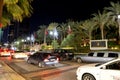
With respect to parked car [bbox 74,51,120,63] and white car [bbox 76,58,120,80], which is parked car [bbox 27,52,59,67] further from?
white car [bbox 76,58,120,80]

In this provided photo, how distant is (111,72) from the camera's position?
32.3 feet

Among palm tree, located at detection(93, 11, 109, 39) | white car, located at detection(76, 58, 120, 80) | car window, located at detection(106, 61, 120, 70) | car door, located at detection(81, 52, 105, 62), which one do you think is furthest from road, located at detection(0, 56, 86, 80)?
palm tree, located at detection(93, 11, 109, 39)

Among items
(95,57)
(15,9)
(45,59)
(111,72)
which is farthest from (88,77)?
(95,57)

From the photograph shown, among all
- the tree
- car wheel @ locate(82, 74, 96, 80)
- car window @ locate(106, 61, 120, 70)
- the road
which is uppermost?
the tree

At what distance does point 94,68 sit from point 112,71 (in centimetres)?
104

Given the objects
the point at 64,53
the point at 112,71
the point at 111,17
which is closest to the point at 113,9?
the point at 111,17

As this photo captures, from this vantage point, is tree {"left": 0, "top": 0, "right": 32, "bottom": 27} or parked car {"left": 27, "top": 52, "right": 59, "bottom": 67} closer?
tree {"left": 0, "top": 0, "right": 32, "bottom": 27}

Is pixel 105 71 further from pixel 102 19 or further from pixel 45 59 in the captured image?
pixel 102 19

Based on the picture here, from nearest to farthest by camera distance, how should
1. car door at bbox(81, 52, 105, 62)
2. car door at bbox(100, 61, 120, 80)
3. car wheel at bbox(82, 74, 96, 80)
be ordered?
car door at bbox(100, 61, 120, 80), car wheel at bbox(82, 74, 96, 80), car door at bbox(81, 52, 105, 62)

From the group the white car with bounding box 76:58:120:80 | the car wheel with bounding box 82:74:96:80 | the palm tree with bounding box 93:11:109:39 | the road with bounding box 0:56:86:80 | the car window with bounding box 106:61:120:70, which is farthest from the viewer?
the palm tree with bounding box 93:11:109:39

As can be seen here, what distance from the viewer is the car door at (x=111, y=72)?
9641 mm

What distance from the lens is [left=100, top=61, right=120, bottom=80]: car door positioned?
31.6 ft

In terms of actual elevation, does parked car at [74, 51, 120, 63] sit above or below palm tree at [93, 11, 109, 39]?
below

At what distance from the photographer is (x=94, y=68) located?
1067cm
